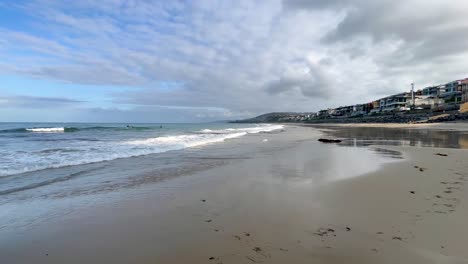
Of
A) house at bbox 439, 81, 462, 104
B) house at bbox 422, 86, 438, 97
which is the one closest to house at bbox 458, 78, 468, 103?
house at bbox 439, 81, 462, 104

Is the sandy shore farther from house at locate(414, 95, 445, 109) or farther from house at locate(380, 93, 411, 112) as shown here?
house at locate(380, 93, 411, 112)

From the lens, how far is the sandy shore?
3.36m

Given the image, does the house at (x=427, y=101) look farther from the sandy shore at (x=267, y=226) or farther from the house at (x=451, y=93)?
the sandy shore at (x=267, y=226)

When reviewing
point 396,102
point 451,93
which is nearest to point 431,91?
point 396,102

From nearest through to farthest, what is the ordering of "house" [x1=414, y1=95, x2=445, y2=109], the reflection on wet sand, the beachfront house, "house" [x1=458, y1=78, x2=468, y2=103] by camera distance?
the reflection on wet sand
"house" [x1=458, y1=78, x2=468, y2=103]
"house" [x1=414, y1=95, x2=445, y2=109]
the beachfront house

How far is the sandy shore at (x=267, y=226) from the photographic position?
11.0 feet

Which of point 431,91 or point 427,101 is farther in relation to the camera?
point 431,91

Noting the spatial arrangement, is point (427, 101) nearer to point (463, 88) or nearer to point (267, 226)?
point (463, 88)

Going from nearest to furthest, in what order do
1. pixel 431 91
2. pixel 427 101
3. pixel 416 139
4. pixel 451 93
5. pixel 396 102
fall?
pixel 416 139
pixel 451 93
pixel 427 101
pixel 431 91
pixel 396 102

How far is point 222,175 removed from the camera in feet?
27.7

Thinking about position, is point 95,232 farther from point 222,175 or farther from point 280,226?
point 222,175

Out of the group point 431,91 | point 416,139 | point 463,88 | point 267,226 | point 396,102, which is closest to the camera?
point 267,226

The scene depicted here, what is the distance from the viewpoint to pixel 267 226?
13.9ft

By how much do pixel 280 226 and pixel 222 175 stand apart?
14.3 feet
